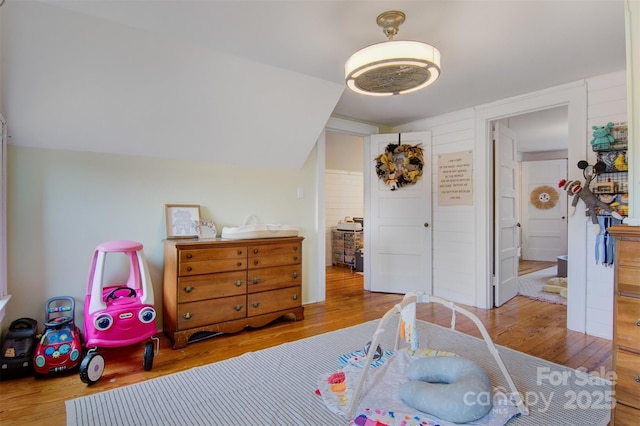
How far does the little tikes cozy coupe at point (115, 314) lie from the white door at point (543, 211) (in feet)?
24.3

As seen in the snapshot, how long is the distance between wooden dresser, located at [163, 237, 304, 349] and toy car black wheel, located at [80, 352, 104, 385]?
0.54 metres

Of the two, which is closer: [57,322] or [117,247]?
[57,322]

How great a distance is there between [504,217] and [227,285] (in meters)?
3.14

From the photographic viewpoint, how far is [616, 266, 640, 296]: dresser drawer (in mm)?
1473

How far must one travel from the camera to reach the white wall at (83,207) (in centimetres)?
233

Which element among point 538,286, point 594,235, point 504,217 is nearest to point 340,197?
point 504,217

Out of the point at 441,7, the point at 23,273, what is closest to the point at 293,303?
the point at 23,273

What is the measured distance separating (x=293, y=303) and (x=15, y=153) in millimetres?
2424

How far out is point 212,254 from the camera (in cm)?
265

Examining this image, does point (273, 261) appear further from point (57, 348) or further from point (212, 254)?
point (57, 348)

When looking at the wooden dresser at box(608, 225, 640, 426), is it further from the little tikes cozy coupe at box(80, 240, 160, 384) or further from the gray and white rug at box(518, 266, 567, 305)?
the gray and white rug at box(518, 266, 567, 305)

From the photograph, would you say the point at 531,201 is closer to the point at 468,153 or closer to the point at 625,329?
the point at 468,153

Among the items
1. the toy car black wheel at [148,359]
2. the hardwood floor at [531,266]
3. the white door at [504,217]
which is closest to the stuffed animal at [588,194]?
the white door at [504,217]

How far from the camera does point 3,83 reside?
205 centimetres
